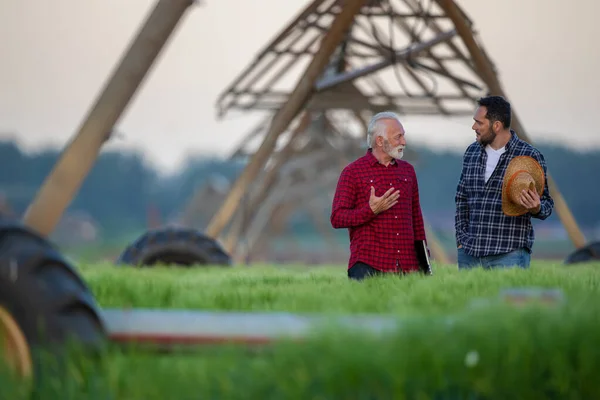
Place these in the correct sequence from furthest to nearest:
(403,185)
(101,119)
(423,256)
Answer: (423,256)
(403,185)
(101,119)

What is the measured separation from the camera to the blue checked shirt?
6699 millimetres

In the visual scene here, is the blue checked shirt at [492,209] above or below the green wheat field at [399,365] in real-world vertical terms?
above

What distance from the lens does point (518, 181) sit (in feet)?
21.2

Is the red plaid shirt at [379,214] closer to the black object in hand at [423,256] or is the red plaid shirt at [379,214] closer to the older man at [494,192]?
the black object in hand at [423,256]

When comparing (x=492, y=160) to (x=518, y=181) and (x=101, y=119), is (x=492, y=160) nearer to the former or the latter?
(x=518, y=181)

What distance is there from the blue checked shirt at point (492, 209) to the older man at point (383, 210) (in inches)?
27.6

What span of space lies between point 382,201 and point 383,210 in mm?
114

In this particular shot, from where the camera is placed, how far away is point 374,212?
234 inches

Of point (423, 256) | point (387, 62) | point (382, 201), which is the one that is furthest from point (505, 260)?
point (387, 62)

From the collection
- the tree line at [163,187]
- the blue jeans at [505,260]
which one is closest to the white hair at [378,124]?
the blue jeans at [505,260]

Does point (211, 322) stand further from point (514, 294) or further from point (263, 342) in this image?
→ point (514, 294)

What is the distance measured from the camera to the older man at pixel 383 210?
20.0 feet

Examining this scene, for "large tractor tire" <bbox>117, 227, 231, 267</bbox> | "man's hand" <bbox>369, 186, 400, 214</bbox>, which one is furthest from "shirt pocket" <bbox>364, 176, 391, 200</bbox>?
"large tractor tire" <bbox>117, 227, 231, 267</bbox>

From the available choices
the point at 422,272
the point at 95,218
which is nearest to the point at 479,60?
the point at 422,272
